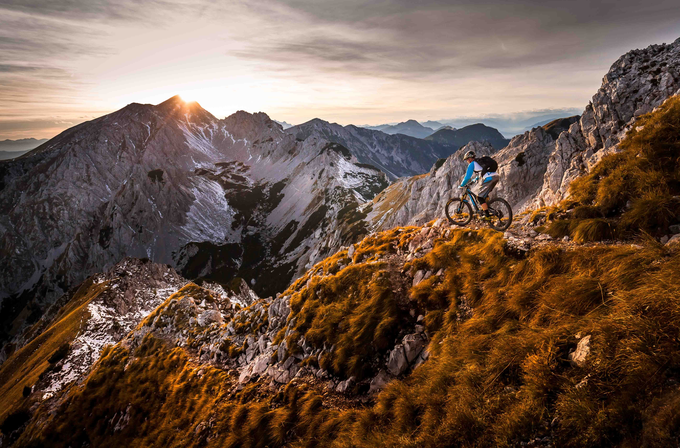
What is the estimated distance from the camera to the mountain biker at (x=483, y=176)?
549 inches

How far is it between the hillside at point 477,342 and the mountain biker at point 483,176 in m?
1.95

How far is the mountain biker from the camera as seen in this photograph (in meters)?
13.9

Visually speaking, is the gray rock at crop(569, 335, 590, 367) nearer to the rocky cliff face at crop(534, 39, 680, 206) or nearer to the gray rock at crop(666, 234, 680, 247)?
the gray rock at crop(666, 234, 680, 247)

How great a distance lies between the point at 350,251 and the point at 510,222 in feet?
32.4

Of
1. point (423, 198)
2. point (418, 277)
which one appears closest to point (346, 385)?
point (418, 277)

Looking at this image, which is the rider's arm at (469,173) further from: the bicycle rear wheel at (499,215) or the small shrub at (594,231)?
the small shrub at (594,231)

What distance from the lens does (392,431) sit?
23.8 ft

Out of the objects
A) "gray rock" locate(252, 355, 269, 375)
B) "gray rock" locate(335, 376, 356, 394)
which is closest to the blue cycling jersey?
"gray rock" locate(335, 376, 356, 394)

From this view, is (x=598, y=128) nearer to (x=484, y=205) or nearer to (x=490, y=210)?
(x=490, y=210)

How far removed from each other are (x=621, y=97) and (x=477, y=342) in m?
68.2


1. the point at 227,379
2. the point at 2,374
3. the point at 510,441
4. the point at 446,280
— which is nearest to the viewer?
the point at 510,441

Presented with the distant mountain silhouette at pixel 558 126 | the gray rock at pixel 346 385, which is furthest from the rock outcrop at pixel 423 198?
the gray rock at pixel 346 385

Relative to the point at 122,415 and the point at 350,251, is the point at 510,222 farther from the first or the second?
the point at 122,415

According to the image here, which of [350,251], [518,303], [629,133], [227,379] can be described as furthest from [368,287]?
[629,133]
